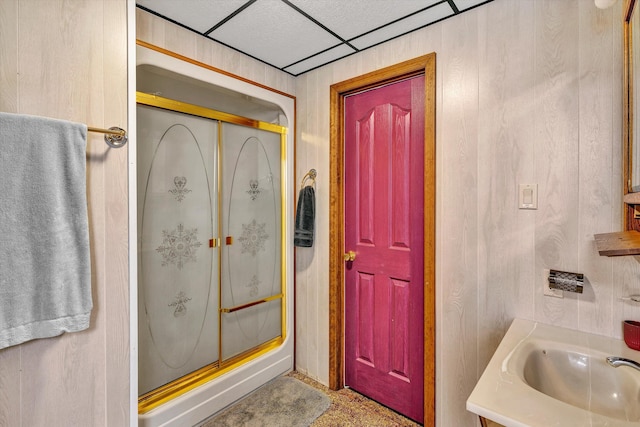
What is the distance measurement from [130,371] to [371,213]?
1.52m

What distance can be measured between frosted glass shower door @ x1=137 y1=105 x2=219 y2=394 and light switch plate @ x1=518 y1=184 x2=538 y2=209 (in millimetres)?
1735

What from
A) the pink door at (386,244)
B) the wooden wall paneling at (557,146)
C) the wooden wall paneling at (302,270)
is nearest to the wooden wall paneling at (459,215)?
the pink door at (386,244)

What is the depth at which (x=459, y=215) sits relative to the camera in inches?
63.0

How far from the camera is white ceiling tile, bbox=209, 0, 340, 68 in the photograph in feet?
5.11

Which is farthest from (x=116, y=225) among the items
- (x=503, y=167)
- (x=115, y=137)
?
(x=503, y=167)

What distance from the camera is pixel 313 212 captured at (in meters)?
2.22

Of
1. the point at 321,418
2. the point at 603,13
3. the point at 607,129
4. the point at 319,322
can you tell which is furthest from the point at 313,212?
the point at 603,13

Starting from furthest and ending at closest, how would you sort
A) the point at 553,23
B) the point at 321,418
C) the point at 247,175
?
the point at 247,175
the point at 321,418
the point at 553,23

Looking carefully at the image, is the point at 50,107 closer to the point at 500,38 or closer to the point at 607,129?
the point at 500,38

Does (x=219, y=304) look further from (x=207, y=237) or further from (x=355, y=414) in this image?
(x=355, y=414)

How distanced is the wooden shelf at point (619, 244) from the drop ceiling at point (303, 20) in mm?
1243

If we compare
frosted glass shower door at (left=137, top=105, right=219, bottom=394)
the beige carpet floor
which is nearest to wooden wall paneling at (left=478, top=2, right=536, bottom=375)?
the beige carpet floor

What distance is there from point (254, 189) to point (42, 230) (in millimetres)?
1282

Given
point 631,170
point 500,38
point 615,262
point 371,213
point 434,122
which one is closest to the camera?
point 631,170
